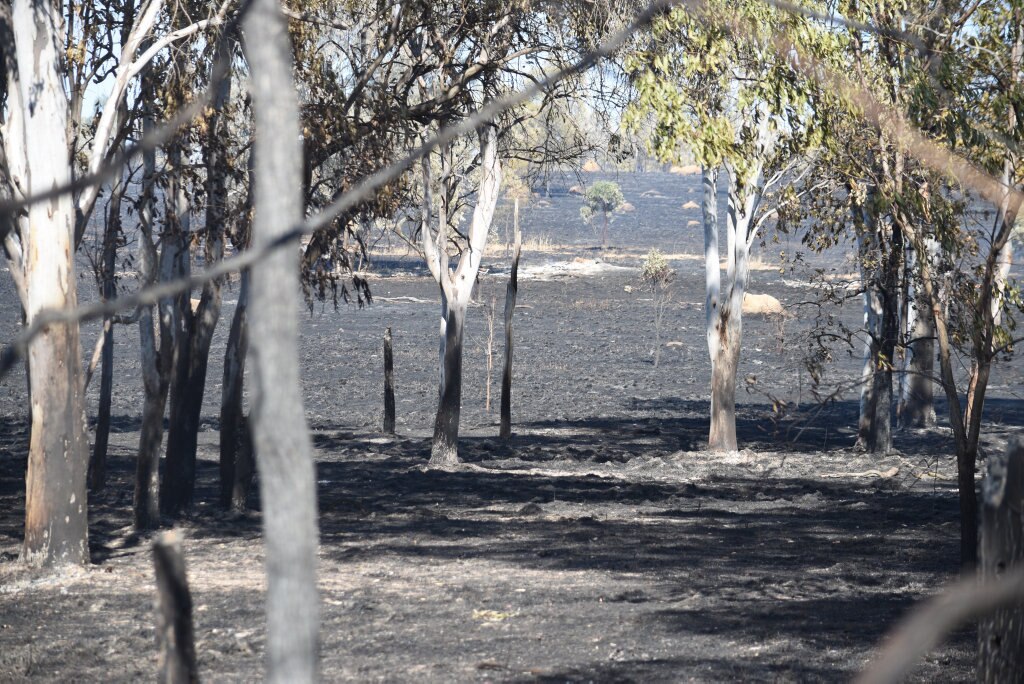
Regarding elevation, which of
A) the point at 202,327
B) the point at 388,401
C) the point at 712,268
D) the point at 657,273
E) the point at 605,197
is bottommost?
the point at 388,401

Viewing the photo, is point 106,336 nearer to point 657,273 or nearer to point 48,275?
point 48,275

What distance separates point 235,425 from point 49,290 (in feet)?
14.1

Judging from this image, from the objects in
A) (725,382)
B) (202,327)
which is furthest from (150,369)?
(725,382)

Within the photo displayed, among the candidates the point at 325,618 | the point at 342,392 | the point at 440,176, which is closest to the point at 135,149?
the point at 325,618

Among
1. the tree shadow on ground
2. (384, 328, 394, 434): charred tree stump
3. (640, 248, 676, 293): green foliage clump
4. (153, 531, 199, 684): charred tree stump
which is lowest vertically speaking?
the tree shadow on ground

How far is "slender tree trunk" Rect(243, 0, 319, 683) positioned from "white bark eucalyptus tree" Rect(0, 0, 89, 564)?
8.32 metres

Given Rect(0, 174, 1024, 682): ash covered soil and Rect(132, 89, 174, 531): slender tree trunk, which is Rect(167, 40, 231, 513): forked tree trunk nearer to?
Rect(132, 89, 174, 531): slender tree trunk

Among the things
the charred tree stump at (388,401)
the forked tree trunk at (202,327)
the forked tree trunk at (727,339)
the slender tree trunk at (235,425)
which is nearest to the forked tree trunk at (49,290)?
the forked tree trunk at (202,327)

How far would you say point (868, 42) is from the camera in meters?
10.1

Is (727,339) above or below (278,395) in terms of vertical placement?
below

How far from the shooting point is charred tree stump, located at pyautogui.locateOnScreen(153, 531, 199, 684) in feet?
8.89

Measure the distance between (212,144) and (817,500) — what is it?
8548mm

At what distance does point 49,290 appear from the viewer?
951 centimetres

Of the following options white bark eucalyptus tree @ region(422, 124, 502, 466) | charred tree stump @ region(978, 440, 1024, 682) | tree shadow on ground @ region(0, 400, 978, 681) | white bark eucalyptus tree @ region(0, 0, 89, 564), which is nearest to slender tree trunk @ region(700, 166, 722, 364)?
tree shadow on ground @ region(0, 400, 978, 681)
